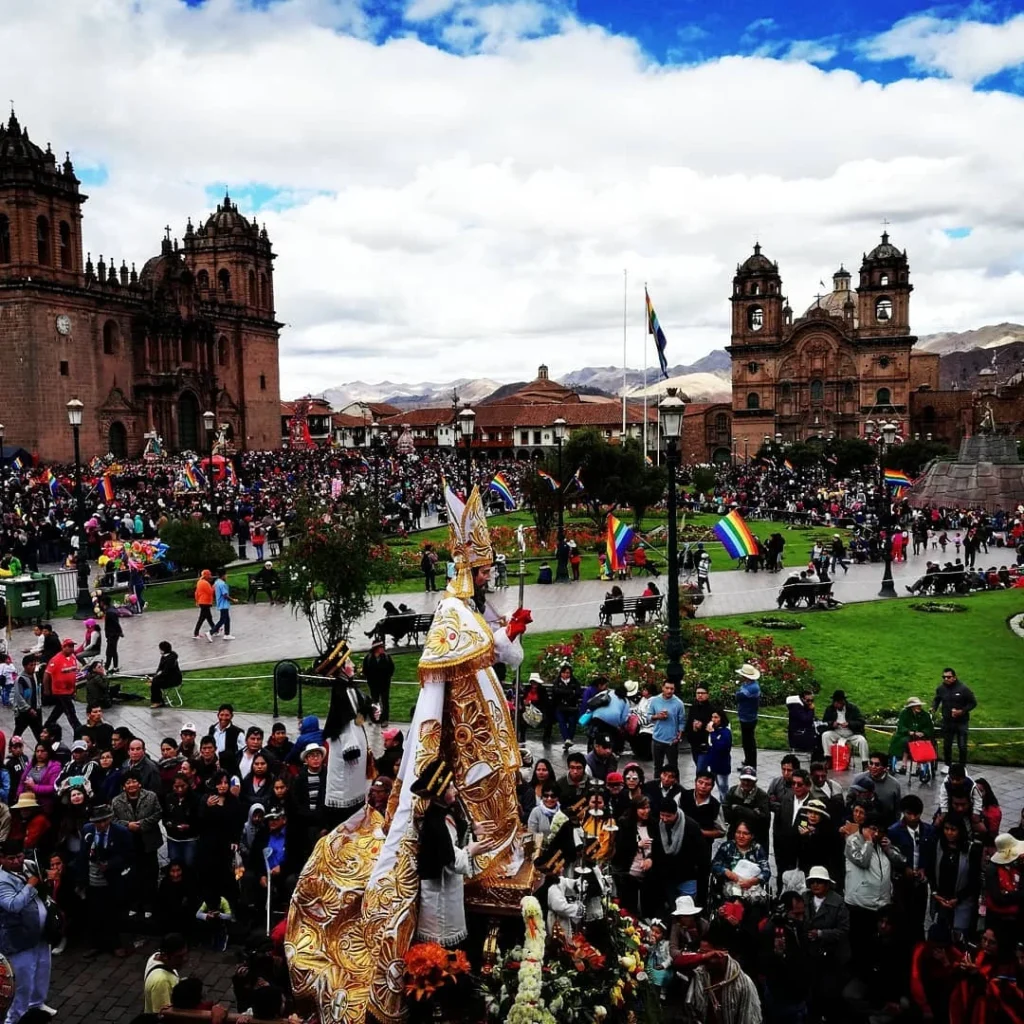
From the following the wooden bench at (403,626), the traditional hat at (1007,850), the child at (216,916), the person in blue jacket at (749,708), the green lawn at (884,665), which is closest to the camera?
the traditional hat at (1007,850)

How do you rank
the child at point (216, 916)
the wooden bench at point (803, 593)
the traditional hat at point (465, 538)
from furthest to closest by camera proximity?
the wooden bench at point (803, 593) < the child at point (216, 916) < the traditional hat at point (465, 538)

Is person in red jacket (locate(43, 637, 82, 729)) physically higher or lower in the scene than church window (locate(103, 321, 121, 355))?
lower

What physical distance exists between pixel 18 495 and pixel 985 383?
9649 centimetres

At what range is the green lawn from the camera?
1366cm

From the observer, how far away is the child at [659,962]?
6051 millimetres

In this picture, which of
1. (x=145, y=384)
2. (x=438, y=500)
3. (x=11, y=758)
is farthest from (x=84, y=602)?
(x=145, y=384)

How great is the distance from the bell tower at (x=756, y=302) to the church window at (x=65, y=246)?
60.4 metres

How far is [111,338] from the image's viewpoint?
5472cm

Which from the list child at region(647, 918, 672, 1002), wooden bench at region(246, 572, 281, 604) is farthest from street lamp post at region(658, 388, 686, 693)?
wooden bench at region(246, 572, 281, 604)

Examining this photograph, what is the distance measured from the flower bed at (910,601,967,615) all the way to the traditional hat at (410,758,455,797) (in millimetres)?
18614

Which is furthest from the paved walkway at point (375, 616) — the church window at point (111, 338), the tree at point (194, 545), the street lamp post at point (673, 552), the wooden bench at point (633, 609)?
the church window at point (111, 338)

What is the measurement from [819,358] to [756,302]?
8.02 m

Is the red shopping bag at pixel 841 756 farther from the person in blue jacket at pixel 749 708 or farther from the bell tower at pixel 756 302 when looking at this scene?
the bell tower at pixel 756 302

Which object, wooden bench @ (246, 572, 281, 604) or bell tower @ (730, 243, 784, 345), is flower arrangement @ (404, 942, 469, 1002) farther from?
bell tower @ (730, 243, 784, 345)
